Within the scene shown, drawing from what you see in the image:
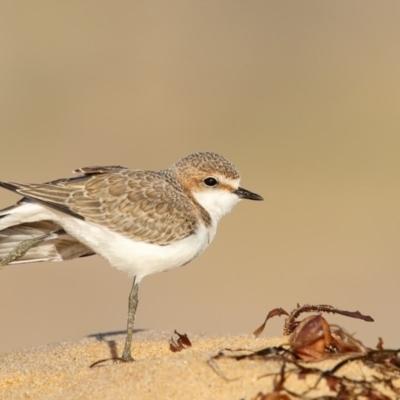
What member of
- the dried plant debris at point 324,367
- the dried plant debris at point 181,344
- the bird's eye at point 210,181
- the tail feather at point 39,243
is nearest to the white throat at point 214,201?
the bird's eye at point 210,181

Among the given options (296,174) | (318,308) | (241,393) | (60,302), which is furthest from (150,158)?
(241,393)

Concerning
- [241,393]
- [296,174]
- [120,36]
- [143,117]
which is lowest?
[241,393]

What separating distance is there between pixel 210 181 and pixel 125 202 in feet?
2.83

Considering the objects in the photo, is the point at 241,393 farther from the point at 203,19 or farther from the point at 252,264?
the point at 203,19

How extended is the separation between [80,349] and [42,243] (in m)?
0.92

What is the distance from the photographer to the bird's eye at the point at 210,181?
25.6ft

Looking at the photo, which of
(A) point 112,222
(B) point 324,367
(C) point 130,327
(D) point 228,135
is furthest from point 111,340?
(D) point 228,135

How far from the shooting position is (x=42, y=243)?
295 inches

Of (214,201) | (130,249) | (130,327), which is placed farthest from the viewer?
(214,201)

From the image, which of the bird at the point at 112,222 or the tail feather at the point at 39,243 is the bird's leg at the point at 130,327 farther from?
the tail feather at the point at 39,243

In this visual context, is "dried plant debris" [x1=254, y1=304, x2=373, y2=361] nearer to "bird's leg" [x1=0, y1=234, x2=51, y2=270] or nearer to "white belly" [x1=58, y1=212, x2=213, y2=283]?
"white belly" [x1=58, y1=212, x2=213, y2=283]

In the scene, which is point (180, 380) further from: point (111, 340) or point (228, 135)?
point (228, 135)

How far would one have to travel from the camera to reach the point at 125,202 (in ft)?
23.7

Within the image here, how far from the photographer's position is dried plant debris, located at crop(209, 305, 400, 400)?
14.7ft
